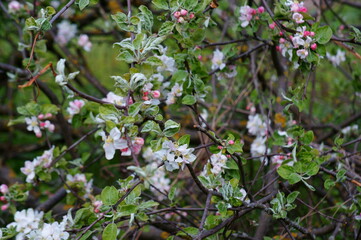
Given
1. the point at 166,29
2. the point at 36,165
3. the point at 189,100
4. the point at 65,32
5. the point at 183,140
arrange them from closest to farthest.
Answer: the point at 183,140, the point at 166,29, the point at 189,100, the point at 36,165, the point at 65,32

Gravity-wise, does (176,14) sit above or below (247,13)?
above

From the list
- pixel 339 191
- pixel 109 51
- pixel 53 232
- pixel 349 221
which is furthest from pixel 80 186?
pixel 109 51

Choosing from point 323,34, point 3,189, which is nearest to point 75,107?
point 3,189

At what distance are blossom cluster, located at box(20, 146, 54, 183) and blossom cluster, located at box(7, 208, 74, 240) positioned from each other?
16 centimetres

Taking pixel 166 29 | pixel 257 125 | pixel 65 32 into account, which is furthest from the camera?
pixel 65 32

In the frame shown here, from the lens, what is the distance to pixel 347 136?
2498 millimetres

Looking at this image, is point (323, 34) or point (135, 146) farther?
point (323, 34)

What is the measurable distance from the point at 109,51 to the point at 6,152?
2195 millimetres

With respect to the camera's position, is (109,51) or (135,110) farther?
(109,51)

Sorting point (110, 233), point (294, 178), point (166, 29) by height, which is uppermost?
point (166, 29)

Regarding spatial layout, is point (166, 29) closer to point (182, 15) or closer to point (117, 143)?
point (182, 15)

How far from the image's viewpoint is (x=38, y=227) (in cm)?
165

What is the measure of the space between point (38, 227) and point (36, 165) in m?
0.33

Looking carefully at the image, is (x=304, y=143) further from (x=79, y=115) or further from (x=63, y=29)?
(x=63, y=29)
